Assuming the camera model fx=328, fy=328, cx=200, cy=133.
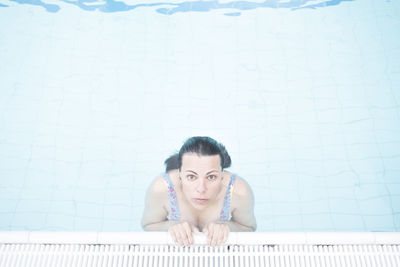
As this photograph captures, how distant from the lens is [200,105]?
349 centimetres

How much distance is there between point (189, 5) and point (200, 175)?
10.4 ft

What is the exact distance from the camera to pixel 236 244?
49.7 inches

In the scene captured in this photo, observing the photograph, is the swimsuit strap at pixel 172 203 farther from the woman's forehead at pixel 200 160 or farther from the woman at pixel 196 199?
the woman's forehead at pixel 200 160

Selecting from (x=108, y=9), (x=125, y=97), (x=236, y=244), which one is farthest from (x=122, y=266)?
(x=108, y=9)

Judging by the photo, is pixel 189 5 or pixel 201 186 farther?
pixel 189 5

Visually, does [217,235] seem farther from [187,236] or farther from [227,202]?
[227,202]

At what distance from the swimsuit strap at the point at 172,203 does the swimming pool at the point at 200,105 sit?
0.77 metres

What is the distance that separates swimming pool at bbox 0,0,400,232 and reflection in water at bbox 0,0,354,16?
0.8 inches

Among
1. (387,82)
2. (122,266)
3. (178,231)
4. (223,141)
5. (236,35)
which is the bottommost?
(122,266)

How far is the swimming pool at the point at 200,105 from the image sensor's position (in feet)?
9.54

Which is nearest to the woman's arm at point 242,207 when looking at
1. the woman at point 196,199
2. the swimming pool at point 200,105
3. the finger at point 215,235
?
the woman at point 196,199

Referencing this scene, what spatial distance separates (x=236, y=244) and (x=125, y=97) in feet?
8.48

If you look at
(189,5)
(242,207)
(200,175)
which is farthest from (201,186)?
(189,5)

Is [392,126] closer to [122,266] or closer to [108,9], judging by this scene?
[122,266]
